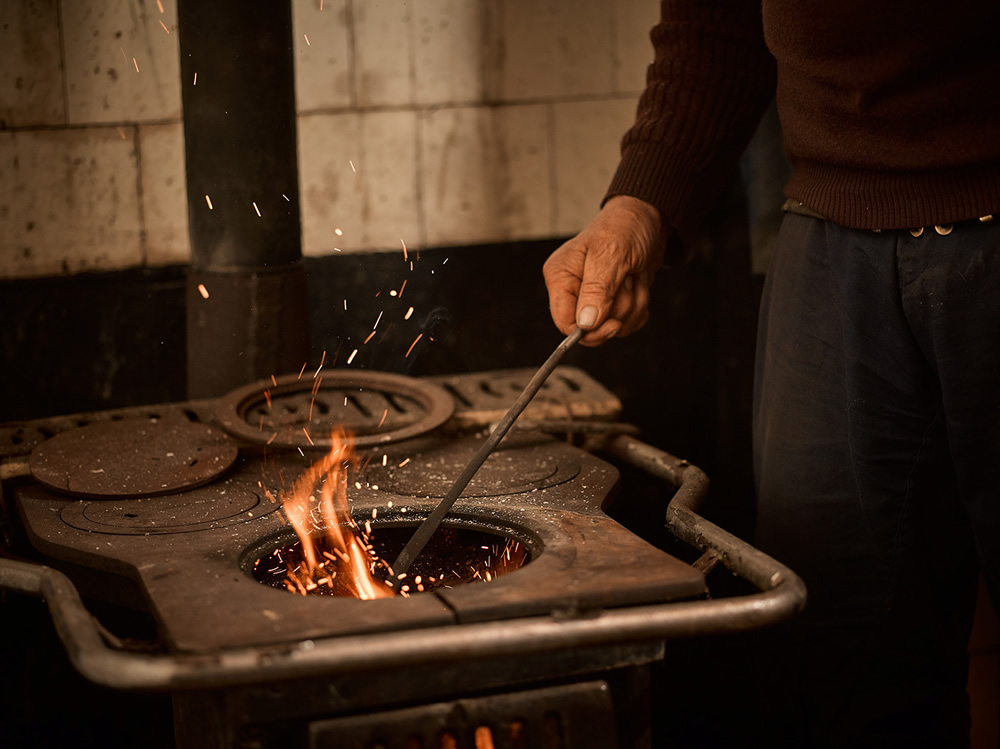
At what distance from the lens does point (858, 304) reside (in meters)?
1.58

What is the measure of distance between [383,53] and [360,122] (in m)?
0.22

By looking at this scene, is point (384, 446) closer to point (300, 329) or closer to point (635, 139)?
point (300, 329)

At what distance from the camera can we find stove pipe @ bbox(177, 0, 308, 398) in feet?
6.93

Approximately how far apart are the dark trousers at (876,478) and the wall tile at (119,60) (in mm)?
1943

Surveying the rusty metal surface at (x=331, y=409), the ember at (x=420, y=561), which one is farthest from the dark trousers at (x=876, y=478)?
the rusty metal surface at (x=331, y=409)

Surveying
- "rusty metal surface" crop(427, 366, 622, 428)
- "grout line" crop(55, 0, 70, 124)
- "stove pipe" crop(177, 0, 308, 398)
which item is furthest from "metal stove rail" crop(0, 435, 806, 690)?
"grout line" crop(55, 0, 70, 124)

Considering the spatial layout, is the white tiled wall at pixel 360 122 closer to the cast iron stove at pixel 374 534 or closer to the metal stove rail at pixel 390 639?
the cast iron stove at pixel 374 534

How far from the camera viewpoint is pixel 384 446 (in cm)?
188

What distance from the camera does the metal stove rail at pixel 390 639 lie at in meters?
1.02

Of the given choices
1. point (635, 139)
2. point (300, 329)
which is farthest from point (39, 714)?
point (635, 139)

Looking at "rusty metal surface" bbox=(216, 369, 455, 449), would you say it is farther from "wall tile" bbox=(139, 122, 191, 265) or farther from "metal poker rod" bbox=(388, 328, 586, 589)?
"wall tile" bbox=(139, 122, 191, 265)

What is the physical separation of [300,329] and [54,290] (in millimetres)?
1006

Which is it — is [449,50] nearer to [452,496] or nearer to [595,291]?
[595,291]

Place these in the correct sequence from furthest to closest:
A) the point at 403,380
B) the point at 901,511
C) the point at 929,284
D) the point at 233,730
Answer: the point at 403,380
the point at 901,511
the point at 929,284
the point at 233,730
